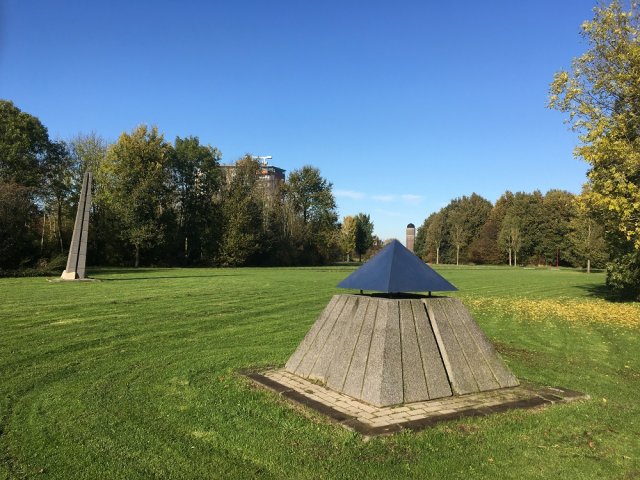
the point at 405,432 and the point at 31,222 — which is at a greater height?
the point at 31,222

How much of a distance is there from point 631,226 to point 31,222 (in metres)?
33.6

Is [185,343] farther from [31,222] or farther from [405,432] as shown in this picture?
[31,222]

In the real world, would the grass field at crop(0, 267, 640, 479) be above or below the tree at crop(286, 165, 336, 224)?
below

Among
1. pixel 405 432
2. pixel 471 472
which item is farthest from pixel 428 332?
pixel 471 472

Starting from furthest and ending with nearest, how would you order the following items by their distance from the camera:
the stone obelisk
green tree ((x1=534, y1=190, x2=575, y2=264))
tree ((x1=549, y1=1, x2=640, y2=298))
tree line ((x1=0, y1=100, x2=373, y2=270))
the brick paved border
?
green tree ((x1=534, y1=190, x2=575, y2=264))
tree line ((x1=0, y1=100, x2=373, y2=270))
the stone obelisk
tree ((x1=549, y1=1, x2=640, y2=298))
the brick paved border

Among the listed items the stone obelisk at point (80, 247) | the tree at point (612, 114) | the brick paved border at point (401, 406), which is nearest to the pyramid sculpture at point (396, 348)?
the brick paved border at point (401, 406)

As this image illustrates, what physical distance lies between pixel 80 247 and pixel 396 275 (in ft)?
79.6

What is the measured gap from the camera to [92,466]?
3969 mm

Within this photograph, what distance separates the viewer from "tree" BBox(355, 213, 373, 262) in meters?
106

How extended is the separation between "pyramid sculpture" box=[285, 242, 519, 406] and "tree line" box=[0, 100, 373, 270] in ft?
103

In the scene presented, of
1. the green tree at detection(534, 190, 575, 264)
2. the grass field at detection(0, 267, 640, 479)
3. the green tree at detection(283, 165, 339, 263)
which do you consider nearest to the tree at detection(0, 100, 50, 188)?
the green tree at detection(283, 165, 339, 263)

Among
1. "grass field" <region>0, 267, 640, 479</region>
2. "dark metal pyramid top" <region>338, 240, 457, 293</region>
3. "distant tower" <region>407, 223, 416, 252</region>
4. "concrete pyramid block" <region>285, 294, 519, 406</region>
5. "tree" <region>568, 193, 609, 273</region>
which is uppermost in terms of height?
"tree" <region>568, 193, 609, 273</region>

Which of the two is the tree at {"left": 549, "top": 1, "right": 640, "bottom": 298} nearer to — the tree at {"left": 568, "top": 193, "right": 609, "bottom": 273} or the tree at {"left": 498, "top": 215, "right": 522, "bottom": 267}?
the tree at {"left": 568, "top": 193, "right": 609, "bottom": 273}

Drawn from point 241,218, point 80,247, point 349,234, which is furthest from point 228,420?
point 349,234
